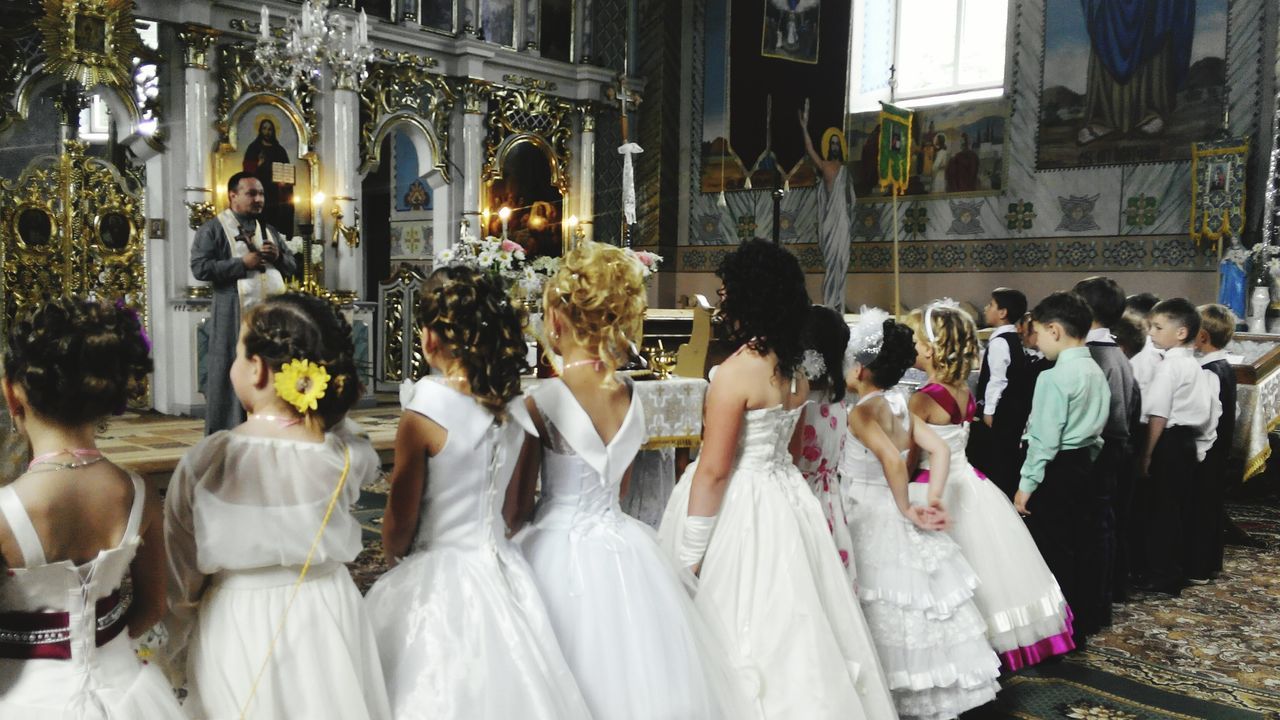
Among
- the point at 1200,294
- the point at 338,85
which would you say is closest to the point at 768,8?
the point at 338,85

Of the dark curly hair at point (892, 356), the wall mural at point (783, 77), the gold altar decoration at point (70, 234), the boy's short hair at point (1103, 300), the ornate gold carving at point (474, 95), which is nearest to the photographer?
the dark curly hair at point (892, 356)

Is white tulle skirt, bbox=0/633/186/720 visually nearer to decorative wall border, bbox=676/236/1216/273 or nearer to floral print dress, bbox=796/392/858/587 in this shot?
floral print dress, bbox=796/392/858/587

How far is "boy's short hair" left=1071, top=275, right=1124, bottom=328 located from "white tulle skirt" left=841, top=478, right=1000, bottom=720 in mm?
2009

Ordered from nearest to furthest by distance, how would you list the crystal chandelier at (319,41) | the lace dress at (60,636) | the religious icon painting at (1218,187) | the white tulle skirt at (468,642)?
the lace dress at (60,636) → the white tulle skirt at (468,642) → the crystal chandelier at (319,41) → the religious icon painting at (1218,187)

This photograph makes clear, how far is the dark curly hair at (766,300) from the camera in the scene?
2.97m

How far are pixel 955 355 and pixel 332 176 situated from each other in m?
8.72

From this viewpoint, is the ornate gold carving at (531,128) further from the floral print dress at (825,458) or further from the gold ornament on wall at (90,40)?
the floral print dress at (825,458)

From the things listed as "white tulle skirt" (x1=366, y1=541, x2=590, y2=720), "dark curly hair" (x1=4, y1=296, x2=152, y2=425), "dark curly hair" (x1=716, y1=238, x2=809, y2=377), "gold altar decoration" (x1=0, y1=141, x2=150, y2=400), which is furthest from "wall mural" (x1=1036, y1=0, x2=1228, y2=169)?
"dark curly hair" (x1=4, y1=296, x2=152, y2=425)

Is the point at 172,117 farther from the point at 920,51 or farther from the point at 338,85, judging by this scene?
the point at 920,51

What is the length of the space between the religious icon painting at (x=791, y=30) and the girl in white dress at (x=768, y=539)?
847cm

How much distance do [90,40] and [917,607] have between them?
8.96 m

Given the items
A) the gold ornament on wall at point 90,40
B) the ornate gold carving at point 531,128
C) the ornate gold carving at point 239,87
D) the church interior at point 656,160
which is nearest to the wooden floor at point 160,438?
the church interior at point 656,160

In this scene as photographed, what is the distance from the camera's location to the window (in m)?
12.8

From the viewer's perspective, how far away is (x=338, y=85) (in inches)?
428
